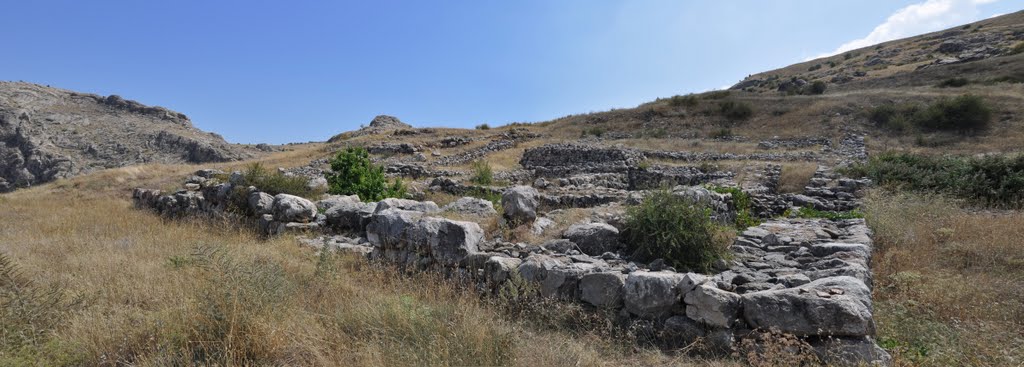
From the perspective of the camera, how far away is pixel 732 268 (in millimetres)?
5117

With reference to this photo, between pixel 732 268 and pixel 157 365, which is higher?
pixel 157 365

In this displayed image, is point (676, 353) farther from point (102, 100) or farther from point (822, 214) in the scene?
point (102, 100)

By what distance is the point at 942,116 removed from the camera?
74.3ft

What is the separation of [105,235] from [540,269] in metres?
8.48

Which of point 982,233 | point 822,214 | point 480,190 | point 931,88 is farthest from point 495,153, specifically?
point 931,88

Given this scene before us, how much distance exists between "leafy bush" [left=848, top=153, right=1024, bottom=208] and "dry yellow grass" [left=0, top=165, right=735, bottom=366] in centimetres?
1103

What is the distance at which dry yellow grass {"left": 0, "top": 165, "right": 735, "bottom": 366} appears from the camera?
322cm

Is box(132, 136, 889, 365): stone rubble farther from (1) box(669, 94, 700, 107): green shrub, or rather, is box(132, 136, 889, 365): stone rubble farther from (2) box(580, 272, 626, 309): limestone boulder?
(1) box(669, 94, 700, 107): green shrub

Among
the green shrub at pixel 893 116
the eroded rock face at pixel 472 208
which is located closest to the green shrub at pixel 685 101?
the green shrub at pixel 893 116

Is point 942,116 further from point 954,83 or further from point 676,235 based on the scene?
point 676,235

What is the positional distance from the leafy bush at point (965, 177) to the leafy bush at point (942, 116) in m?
14.0

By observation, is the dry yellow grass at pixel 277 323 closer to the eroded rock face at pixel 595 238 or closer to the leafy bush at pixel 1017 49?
the eroded rock face at pixel 595 238

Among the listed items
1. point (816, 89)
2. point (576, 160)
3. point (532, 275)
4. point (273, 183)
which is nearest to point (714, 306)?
point (532, 275)

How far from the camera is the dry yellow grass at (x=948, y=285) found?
3601 millimetres
